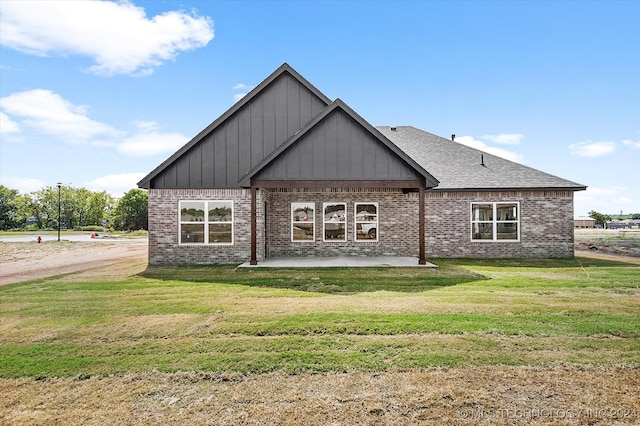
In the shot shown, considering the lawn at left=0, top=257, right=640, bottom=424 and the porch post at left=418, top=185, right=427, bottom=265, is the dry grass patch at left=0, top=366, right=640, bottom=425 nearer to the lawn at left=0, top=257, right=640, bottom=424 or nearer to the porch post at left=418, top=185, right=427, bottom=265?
the lawn at left=0, top=257, right=640, bottom=424

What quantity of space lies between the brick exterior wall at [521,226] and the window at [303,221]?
504 cm

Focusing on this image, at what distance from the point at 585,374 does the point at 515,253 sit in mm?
12701

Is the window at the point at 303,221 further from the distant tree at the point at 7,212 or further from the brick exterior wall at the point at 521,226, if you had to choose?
the distant tree at the point at 7,212

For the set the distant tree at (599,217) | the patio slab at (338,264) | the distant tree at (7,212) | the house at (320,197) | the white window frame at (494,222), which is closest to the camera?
the house at (320,197)

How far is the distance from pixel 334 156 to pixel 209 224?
582cm

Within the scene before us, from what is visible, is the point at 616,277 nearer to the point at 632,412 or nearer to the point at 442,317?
the point at 442,317

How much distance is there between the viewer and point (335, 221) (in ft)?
52.9

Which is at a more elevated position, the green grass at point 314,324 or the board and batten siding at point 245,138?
the board and batten siding at point 245,138

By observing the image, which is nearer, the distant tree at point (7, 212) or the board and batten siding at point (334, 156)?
the board and batten siding at point (334, 156)

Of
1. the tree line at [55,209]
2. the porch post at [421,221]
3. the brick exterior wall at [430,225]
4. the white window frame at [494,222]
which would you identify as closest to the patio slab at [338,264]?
the porch post at [421,221]

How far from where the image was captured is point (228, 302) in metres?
7.66

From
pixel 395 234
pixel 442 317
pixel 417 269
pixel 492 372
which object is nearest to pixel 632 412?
pixel 492 372

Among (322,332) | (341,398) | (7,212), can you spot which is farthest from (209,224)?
(7,212)

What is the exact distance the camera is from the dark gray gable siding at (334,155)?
1241 cm
